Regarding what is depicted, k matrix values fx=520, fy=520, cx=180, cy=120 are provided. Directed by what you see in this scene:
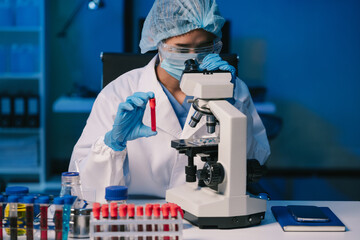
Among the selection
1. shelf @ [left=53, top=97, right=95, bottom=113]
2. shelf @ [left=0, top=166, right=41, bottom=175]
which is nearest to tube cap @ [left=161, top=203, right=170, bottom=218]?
shelf @ [left=53, top=97, right=95, bottom=113]

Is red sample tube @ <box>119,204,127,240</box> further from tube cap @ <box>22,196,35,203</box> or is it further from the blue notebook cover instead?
the blue notebook cover

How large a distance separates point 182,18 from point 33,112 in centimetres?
241

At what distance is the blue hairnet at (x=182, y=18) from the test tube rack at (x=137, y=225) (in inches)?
30.9

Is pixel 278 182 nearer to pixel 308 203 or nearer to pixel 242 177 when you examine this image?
pixel 308 203

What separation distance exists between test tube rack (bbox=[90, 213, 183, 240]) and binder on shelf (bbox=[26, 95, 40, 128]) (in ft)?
9.28

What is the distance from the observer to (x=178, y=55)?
1.77 meters

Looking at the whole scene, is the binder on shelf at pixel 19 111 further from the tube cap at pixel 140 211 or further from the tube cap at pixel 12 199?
the tube cap at pixel 140 211

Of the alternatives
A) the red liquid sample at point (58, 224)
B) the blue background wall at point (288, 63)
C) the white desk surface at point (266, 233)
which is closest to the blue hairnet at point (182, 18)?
the white desk surface at point (266, 233)

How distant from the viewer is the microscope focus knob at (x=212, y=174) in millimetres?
1337

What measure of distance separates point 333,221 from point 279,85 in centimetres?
316

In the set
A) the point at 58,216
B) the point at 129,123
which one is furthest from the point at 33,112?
the point at 58,216

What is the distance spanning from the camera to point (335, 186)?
4.27 m

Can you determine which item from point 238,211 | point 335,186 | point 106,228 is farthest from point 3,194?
point 335,186

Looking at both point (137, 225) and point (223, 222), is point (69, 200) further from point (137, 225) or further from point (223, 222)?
point (223, 222)
